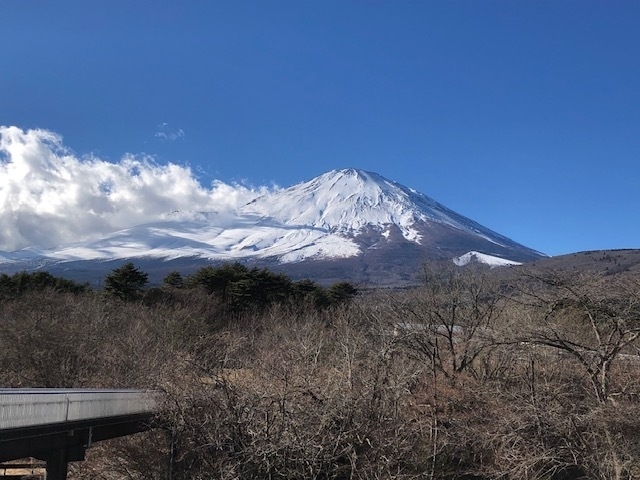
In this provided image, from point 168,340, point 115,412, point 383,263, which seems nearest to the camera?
point 115,412

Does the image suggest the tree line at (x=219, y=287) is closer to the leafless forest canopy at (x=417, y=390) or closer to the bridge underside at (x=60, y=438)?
the leafless forest canopy at (x=417, y=390)

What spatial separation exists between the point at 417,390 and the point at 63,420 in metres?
15.9

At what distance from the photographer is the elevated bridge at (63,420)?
50.0 ft

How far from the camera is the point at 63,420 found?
17.4m

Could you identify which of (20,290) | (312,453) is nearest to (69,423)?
(312,453)

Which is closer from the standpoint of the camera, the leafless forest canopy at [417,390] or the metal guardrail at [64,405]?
the metal guardrail at [64,405]

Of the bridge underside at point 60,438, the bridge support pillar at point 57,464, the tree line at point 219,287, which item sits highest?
the tree line at point 219,287

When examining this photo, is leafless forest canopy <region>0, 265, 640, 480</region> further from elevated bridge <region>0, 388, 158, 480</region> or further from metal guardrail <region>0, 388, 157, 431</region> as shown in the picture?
elevated bridge <region>0, 388, 158, 480</region>

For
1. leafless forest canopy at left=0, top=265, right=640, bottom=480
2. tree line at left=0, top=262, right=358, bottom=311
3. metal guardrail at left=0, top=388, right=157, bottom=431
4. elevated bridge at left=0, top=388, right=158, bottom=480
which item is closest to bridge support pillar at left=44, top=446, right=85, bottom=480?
elevated bridge at left=0, top=388, right=158, bottom=480

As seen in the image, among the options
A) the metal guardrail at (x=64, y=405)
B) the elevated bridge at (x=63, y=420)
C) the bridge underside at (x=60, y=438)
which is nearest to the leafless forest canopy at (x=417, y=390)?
the metal guardrail at (x=64, y=405)

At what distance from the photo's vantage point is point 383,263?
624ft

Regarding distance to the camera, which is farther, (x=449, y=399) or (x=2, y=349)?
(x=2, y=349)

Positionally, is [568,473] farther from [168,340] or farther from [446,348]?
[168,340]

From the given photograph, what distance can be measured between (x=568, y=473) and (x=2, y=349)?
26.6 meters
